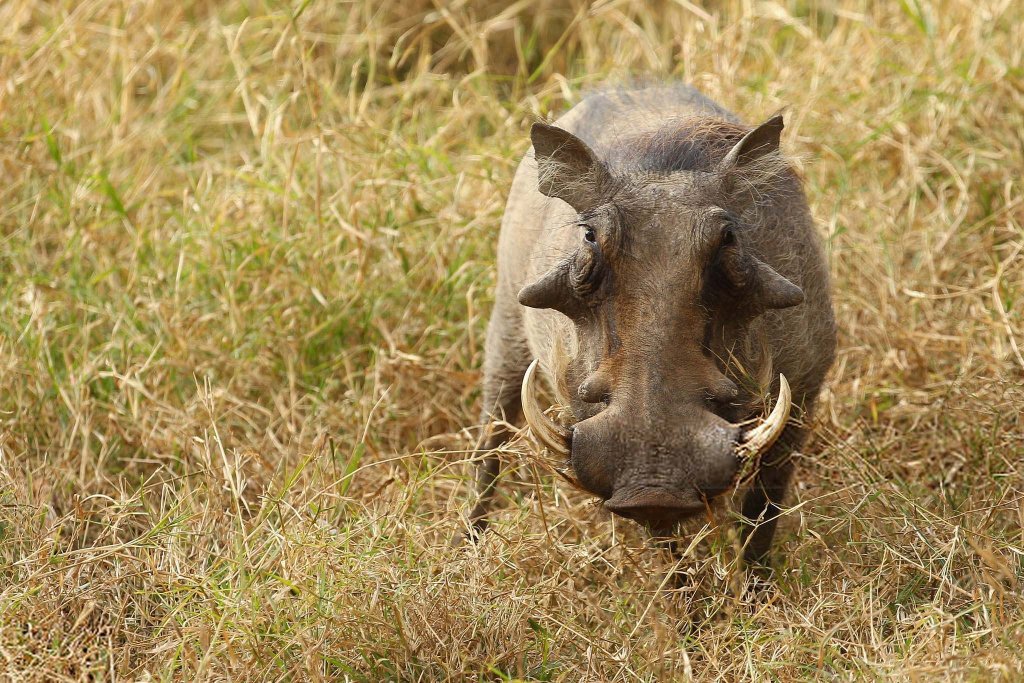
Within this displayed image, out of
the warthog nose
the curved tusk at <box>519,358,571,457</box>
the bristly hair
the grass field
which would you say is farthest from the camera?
the bristly hair

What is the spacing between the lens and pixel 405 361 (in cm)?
414

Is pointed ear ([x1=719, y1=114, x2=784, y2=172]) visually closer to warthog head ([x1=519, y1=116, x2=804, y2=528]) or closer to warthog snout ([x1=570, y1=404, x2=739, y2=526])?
warthog head ([x1=519, y1=116, x2=804, y2=528])

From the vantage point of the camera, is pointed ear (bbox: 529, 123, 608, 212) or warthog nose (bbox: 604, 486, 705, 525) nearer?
warthog nose (bbox: 604, 486, 705, 525)

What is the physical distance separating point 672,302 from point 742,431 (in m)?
0.31

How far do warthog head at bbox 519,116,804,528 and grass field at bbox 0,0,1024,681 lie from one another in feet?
1.15

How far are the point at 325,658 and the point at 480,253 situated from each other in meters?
1.95

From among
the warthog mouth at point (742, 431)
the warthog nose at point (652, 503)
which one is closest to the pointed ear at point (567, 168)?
the warthog mouth at point (742, 431)

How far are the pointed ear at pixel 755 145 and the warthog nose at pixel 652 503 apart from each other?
0.84 meters

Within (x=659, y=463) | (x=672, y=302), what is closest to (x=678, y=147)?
(x=672, y=302)

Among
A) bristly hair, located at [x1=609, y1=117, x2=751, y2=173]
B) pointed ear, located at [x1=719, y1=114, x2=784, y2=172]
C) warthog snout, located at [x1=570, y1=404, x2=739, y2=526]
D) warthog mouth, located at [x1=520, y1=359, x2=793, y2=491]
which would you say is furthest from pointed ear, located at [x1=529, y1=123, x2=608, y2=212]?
warthog snout, located at [x1=570, y1=404, x2=739, y2=526]

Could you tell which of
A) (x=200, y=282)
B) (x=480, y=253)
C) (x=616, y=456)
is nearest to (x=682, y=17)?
(x=480, y=253)

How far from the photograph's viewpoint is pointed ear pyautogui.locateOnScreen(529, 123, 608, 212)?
2998 mm

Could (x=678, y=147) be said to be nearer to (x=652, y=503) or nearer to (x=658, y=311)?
(x=658, y=311)

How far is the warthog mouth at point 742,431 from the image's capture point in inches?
103
